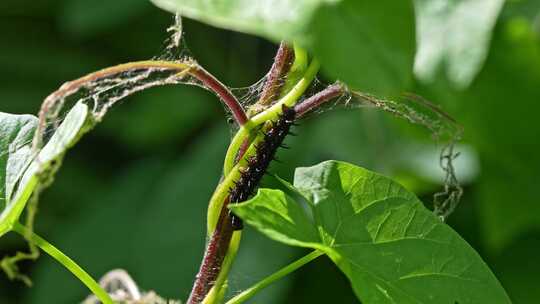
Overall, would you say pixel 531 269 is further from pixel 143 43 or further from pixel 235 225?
pixel 235 225

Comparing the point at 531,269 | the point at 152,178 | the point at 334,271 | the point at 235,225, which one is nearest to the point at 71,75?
the point at 152,178

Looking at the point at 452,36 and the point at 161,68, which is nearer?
the point at 161,68

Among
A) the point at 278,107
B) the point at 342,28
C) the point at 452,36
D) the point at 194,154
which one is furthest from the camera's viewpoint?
the point at 194,154

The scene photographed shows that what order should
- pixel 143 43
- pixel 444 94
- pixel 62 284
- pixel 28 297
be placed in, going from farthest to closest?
pixel 143 43 < pixel 28 297 < pixel 62 284 < pixel 444 94

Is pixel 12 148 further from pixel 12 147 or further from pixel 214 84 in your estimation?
pixel 214 84

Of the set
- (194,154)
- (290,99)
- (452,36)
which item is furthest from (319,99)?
(194,154)

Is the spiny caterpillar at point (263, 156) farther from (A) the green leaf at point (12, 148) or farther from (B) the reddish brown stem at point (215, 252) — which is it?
(A) the green leaf at point (12, 148)

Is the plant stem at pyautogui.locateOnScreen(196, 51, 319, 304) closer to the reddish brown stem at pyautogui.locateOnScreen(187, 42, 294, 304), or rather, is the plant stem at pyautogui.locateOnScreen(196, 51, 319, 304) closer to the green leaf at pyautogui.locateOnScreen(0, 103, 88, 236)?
the reddish brown stem at pyautogui.locateOnScreen(187, 42, 294, 304)

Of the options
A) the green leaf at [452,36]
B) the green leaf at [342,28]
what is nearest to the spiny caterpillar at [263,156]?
the green leaf at [342,28]
